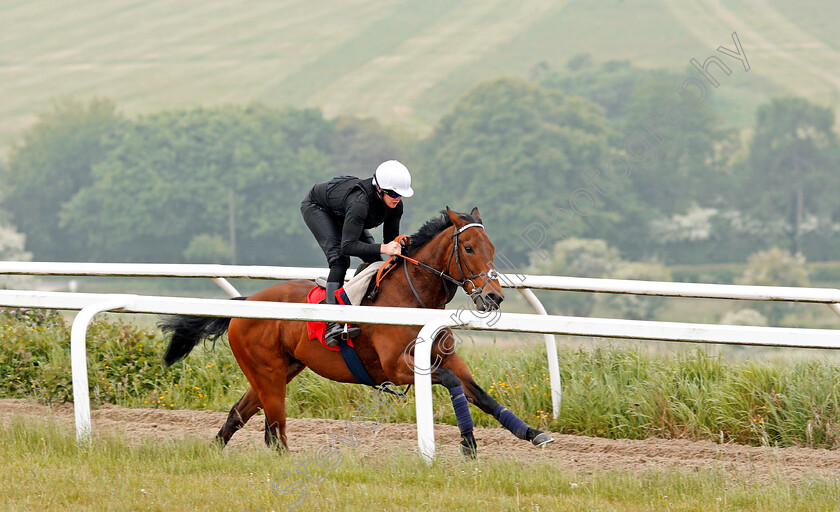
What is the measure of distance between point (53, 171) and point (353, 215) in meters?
102

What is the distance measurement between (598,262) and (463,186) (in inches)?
756

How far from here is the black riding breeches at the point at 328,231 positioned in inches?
204

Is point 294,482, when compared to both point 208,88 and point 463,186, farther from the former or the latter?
point 208,88

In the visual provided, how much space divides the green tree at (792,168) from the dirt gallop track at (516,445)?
87393 millimetres

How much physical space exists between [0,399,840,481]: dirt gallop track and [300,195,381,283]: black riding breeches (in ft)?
3.45

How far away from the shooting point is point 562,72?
11012 centimetres

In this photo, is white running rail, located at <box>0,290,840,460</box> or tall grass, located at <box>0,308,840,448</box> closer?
white running rail, located at <box>0,290,840,460</box>

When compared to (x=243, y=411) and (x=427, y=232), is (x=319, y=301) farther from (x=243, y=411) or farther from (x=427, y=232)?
(x=243, y=411)

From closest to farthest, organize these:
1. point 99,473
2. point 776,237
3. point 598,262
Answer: point 99,473
point 598,262
point 776,237

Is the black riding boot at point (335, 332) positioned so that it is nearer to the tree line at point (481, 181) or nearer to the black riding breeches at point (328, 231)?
the black riding breeches at point (328, 231)

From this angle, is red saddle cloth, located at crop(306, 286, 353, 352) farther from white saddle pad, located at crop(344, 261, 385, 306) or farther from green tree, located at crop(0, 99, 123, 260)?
green tree, located at crop(0, 99, 123, 260)

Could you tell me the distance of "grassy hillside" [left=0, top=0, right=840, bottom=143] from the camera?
107250 millimetres

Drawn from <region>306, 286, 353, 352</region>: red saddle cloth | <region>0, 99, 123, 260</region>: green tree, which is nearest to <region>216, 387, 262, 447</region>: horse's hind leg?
<region>306, 286, 353, 352</region>: red saddle cloth

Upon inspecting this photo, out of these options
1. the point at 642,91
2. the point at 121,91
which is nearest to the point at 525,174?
the point at 642,91
